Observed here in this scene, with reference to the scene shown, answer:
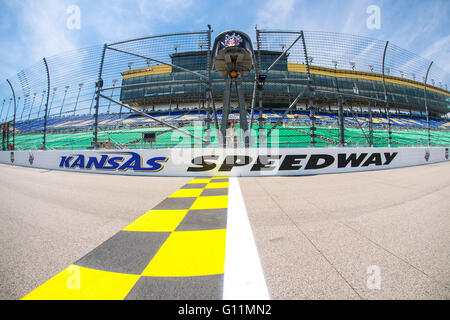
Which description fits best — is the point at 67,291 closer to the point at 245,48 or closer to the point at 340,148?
the point at 245,48

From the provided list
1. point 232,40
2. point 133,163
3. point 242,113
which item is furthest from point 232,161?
point 232,40

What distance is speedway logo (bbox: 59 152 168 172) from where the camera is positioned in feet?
18.3

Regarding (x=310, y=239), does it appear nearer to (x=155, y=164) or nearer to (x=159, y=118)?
(x=155, y=164)

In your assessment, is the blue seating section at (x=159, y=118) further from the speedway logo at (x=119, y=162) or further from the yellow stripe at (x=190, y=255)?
the yellow stripe at (x=190, y=255)

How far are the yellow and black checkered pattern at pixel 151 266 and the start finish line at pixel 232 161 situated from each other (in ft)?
11.4

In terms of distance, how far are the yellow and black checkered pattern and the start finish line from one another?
11.4 feet

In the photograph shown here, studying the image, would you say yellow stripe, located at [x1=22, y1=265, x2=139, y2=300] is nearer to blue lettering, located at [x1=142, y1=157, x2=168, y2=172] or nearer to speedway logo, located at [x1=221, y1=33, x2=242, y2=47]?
blue lettering, located at [x1=142, y1=157, x2=168, y2=172]

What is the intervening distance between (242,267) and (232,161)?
4.21 m

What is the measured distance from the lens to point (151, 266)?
1.10 metres

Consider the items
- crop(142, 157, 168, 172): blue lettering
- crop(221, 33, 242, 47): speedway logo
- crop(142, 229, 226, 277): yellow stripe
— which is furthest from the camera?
crop(142, 157, 168, 172): blue lettering

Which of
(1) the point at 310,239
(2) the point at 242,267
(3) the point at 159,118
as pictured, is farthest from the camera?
(3) the point at 159,118

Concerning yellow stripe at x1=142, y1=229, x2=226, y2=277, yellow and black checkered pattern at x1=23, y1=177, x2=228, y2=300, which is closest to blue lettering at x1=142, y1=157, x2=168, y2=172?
yellow and black checkered pattern at x1=23, y1=177, x2=228, y2=300

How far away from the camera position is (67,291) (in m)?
0.91
